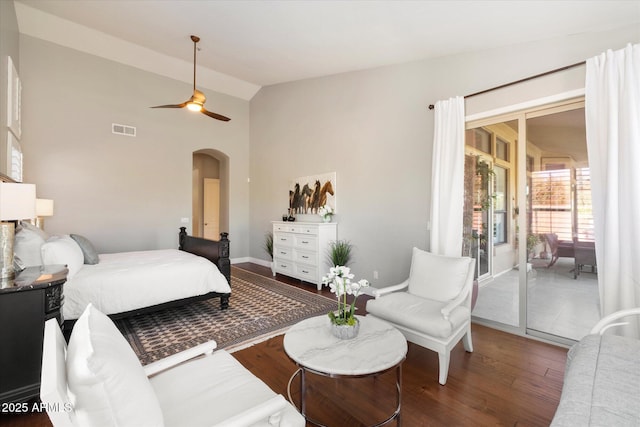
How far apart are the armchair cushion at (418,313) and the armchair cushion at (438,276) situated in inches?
4.2

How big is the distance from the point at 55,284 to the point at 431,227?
137 inches

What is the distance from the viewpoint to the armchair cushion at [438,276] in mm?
2750

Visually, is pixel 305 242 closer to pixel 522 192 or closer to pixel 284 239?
pixel 284 239

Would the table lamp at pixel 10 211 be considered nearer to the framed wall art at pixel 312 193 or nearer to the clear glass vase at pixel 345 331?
the clear glass vase at pixel 345 331

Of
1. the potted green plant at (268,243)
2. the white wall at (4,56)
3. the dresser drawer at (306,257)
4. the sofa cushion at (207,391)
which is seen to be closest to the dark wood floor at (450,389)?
the sofa cushion at (207,391)

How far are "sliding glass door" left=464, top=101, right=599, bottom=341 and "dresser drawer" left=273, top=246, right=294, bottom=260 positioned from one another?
289 centimetres

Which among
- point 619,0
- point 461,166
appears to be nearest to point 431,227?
point 461,166

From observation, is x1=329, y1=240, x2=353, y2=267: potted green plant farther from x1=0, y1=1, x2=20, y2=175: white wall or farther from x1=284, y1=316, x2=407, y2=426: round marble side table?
x1=0, y1=1, x2=20, y2=175: white wall

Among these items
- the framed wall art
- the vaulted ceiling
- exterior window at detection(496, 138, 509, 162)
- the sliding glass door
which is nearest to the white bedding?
the framed wall art

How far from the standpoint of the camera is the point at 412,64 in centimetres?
385

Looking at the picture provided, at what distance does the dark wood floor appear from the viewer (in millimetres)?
1850

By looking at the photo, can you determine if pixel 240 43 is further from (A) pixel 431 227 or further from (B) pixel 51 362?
(B) pixel 51 362

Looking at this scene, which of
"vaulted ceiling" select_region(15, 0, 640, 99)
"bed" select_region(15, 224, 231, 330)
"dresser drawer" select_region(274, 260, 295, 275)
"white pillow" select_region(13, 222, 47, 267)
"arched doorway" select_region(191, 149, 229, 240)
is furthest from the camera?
"arched doorway" select_region(191, 149, 229, 240)

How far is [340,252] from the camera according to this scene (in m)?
4.57
